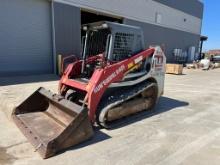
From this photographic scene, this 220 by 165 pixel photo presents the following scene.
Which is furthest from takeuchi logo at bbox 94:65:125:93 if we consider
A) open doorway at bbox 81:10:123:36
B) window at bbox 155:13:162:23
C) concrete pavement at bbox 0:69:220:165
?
window at bbox 155:13:162:23

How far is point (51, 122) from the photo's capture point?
14.0 feet

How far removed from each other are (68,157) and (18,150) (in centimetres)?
83

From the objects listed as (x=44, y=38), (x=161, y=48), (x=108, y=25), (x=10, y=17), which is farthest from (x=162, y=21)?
(x=108, y=25)

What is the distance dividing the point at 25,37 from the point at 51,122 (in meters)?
7.59

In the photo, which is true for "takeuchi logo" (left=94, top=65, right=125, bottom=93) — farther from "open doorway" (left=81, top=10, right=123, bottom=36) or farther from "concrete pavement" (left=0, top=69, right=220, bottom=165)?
"open doorway" (left=81, top=10, right=123, bottom=36)

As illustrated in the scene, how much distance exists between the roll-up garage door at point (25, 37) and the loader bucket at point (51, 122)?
6.18 meters

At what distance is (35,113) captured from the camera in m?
4.67

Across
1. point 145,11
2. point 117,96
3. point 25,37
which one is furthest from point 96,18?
point 117,96

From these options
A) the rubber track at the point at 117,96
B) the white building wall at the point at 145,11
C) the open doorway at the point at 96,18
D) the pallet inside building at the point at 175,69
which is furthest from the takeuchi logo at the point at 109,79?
the pallet inside building at the point at 175,69

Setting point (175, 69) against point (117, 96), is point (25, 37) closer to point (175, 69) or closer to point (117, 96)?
point (117, 96)

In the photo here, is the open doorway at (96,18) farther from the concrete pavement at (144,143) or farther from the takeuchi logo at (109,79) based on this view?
the takeuchi logo at (109,79)

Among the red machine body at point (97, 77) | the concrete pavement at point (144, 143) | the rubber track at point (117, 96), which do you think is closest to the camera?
the concrete pavement at point (144, 143)

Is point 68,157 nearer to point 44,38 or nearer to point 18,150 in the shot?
point 18,150

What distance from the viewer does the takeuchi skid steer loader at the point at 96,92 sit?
3.64 m
